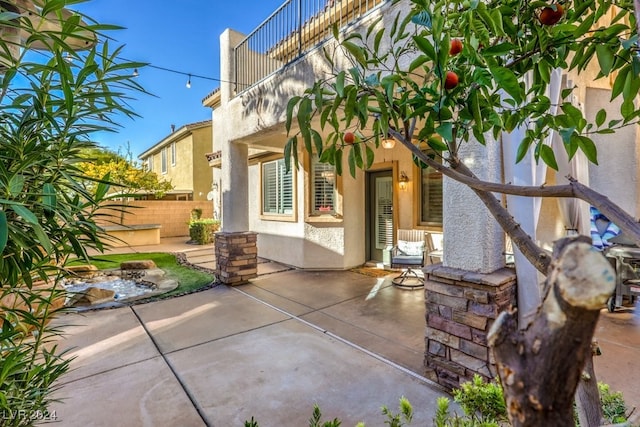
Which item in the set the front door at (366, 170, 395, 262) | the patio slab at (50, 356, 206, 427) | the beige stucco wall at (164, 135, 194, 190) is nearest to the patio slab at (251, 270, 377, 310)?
the front door at (366, 170, 395, 262)

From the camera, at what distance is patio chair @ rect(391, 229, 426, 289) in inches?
235

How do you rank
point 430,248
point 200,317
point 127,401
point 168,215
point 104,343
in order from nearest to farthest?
point 127,401 → point 104,343 → point 200,317 → point 430,248 → point 168,215

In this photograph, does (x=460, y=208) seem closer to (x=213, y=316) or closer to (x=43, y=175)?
(x=43, y=175)

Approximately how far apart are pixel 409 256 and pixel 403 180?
1.90m

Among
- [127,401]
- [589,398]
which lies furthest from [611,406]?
[127,401]

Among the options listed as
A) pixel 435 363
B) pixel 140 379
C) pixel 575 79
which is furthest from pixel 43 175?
pixel 575 79

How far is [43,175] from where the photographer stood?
1.44 meters

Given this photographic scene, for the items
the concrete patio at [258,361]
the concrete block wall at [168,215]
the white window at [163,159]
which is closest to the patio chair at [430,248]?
the concrete patio at [258,361]

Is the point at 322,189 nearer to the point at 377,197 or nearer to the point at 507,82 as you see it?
the point at 377,197

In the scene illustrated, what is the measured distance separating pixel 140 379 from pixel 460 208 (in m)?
3.35

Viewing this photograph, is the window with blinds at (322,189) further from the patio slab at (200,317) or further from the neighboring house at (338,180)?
the patio slab at (200,317)

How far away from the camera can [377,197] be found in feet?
25.7

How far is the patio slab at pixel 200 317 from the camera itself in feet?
12.5

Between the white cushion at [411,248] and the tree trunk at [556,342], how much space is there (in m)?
6.02
